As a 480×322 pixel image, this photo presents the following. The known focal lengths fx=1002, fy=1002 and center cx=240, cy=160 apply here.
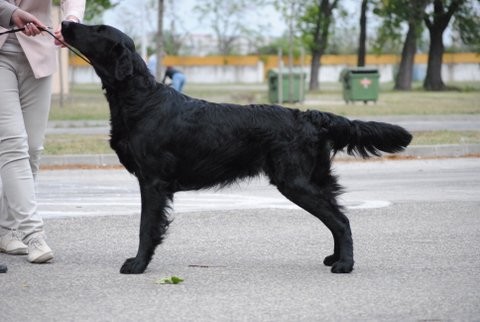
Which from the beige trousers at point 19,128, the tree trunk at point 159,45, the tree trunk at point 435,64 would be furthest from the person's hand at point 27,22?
the tree trunk at point 435,64

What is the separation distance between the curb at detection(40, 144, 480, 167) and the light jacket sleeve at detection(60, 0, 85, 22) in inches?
286

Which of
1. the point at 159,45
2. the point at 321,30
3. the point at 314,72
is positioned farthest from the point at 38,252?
the point at 321,30

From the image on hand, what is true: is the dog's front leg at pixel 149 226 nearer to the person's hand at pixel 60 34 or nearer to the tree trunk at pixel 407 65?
the person's hand at pixel 60 34

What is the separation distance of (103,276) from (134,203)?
3.68 metres

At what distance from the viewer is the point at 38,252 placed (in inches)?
249

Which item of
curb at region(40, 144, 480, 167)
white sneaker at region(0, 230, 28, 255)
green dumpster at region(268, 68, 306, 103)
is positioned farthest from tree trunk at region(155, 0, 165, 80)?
white sneaker at region(0, 230, 28, 255)

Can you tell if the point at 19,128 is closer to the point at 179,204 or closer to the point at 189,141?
the point at 189,141

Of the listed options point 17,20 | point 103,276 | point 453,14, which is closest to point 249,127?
point 103,276

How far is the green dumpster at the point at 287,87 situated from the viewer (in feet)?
98.5

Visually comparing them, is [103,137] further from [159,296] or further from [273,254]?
[159,296]

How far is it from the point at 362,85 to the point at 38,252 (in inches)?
1037

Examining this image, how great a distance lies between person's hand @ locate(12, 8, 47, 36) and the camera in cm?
630

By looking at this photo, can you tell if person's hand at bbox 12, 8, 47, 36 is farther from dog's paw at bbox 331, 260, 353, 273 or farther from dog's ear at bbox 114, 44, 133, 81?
dog's paw at bbox 331, 260, 353, 273

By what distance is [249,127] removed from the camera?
6055mm
